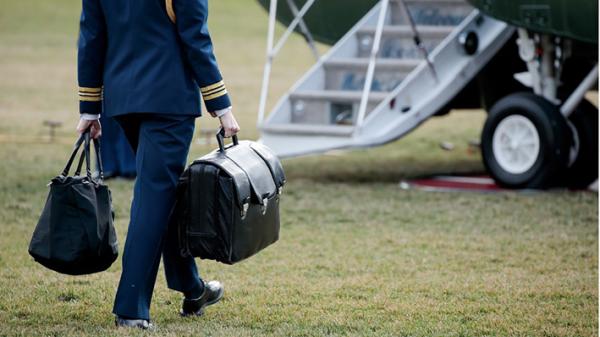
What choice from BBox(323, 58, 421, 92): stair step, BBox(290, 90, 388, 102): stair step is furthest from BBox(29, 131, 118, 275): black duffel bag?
BBox(323, 58, 421, 92): stair step

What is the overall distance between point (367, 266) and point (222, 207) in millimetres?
2137

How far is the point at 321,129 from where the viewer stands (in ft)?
34.3

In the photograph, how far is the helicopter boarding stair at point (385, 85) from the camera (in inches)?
411

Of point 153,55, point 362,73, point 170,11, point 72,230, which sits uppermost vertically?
point 170,11

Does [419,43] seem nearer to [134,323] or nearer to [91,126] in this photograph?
[91,126]

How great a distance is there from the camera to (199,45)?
5.12 meters

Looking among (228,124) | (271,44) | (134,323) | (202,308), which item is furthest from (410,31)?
(134,323)

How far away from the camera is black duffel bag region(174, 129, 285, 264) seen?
511 centimetres

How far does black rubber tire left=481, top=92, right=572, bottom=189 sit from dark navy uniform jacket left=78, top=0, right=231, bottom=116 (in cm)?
528

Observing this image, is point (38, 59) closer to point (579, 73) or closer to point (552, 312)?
point (579, 73)

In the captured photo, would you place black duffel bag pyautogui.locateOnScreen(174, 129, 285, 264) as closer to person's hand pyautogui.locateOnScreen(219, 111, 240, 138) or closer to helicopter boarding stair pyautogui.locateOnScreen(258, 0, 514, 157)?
person's hand pyautogui.locateOnScreen(219, 111, 240, 138)

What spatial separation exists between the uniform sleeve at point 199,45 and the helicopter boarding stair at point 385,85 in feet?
16.5

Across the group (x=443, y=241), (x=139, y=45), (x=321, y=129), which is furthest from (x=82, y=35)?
(x=321, y=129)

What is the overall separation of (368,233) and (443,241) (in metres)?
0.58
